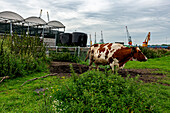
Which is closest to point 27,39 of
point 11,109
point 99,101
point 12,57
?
point 12,57

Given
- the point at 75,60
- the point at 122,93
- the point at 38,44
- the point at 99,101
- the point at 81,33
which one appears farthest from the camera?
the point at 81,33

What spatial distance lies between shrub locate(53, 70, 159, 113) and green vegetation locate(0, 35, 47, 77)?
4.33m

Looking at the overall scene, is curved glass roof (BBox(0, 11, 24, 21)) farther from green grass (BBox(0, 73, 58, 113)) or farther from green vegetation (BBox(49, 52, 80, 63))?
green grass (BBox(0, 73, 58, 113))

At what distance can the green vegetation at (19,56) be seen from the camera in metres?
7.01

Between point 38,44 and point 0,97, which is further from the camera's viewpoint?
point 38,44

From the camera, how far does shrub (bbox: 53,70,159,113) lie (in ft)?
9.73

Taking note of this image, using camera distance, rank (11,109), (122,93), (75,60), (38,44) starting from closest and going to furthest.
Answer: (122,93) < (11,109) < (38,44) < (75,60)

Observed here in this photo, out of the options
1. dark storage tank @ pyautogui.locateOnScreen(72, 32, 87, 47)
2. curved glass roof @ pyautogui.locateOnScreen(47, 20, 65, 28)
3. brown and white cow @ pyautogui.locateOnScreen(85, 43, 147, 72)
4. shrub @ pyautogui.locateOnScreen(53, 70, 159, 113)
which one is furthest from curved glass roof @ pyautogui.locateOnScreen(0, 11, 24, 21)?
shrub @ pyautogui.locateOnScreen(53, 70, 159, 113)

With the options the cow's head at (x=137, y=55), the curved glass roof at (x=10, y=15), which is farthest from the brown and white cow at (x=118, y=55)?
the curved glass roof at (x=10, y=15)

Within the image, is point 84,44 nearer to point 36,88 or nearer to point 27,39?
point 27,39

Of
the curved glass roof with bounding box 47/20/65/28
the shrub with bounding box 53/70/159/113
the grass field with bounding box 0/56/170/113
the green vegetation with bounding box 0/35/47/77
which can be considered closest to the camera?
the shrub with bounding box 53/70/159/113

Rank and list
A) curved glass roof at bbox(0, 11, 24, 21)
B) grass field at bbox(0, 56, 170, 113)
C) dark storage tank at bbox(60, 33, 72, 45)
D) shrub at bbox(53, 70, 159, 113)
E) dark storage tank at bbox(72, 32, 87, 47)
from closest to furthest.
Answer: shrub at bbox(53, 70, 159, 113)
grass field at bbox(0, 56, 170, 113)
dark storage tank at bbox(72, 32, 87, 47)
curved glass roof at bbox(0, 11, 24, 21)
dark storage tank at bbox(60, 33, 72, 45)

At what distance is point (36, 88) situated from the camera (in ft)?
18.7

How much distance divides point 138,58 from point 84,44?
49.5 ft
